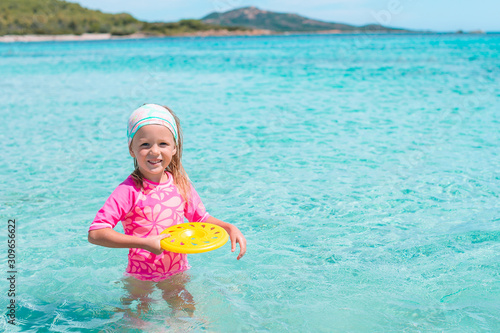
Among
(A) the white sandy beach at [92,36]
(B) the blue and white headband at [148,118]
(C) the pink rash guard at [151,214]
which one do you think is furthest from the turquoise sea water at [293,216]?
(A) the white sandy beach at [92,36]

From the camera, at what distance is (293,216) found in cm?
500

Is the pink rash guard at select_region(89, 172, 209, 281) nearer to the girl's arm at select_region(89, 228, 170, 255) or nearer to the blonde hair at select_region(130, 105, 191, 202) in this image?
the blonde hair at select_region(130, 105, 191, 202)

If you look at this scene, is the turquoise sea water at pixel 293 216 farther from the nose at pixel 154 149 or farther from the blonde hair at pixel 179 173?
the nose at pixel 154 149

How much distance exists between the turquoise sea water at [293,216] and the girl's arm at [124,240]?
62 centimetres

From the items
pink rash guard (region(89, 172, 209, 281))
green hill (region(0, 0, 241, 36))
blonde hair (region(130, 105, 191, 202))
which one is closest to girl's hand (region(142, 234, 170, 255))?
pink rash guard (region(89, 172, 209, 281))

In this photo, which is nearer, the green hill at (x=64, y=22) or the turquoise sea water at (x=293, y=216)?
the turquoise sea water at (x=293, y=216)

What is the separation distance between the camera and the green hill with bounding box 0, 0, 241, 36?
3809 inches

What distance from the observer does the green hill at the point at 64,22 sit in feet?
317

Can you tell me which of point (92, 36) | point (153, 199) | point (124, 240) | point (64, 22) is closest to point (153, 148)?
point (153, 199)

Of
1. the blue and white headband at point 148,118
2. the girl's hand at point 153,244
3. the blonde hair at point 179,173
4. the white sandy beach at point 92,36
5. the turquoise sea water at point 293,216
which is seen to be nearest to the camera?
the girl's hand at point 153,244

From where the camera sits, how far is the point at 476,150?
7.73 m

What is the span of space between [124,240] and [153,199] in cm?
44

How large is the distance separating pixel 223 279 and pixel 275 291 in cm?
45

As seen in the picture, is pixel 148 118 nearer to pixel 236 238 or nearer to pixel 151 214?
pixel 151 214
